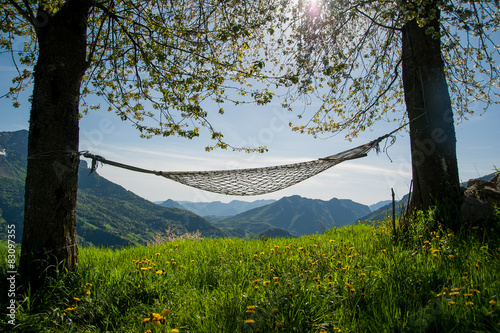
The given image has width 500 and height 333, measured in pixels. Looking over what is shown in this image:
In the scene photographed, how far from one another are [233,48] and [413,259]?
3.46m

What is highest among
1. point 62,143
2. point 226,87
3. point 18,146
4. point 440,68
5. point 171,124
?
point 18,146

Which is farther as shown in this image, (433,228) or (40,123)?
(433,228)

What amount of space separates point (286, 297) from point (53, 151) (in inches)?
84.9

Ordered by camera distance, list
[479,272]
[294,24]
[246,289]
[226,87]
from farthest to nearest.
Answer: [294,24], [226,87], [246,289], [479,272]

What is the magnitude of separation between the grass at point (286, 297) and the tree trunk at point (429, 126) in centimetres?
65

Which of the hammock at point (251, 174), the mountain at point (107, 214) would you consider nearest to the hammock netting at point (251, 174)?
the hammock at point (251, 174)

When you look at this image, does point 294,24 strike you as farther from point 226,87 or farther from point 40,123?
point 40,123

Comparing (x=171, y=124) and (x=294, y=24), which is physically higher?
(x=294, y=24)

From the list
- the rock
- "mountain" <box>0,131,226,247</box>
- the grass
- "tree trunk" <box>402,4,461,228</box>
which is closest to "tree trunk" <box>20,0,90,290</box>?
the grass

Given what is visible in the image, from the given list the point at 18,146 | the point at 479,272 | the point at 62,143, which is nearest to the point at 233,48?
the point at 62,143

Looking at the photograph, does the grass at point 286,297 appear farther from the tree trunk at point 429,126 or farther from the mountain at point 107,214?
the mountain at point 107,214

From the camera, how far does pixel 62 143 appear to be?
2.34 m

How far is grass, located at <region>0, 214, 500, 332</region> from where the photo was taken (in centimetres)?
145

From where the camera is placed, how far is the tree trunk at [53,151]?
220cm
